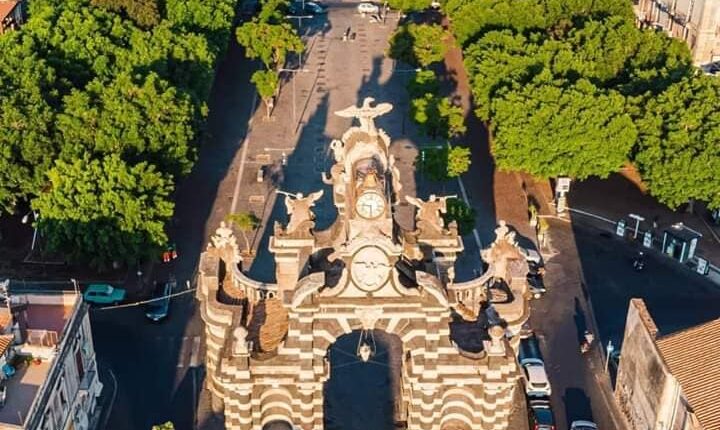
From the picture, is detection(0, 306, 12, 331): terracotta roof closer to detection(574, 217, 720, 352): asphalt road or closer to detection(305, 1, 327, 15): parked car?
detection(574, 217, 720, 352): asphalt road

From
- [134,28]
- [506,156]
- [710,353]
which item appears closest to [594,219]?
A: [506,156]

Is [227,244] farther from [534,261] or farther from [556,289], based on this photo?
[534,261]

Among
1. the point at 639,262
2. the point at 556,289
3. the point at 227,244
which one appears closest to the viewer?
the point at 227,244

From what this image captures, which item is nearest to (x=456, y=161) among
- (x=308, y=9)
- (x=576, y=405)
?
(x=576, y=405)

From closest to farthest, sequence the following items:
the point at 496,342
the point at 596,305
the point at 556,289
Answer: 1. the point at 496,342
2. the point at 596,305
3. the point at 556,289

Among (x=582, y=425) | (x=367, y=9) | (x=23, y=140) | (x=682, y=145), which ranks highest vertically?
(x=367, y=9)

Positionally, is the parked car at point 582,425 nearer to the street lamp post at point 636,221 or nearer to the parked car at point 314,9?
the street lamp post at point 636,221

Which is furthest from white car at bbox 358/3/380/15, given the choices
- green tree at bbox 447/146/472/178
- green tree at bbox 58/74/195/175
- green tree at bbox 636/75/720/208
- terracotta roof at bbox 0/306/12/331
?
terracotta roof at bbox 0/306/12/331

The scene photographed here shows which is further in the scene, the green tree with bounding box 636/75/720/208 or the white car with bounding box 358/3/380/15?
the white car with bounding box 358/3/380/15
